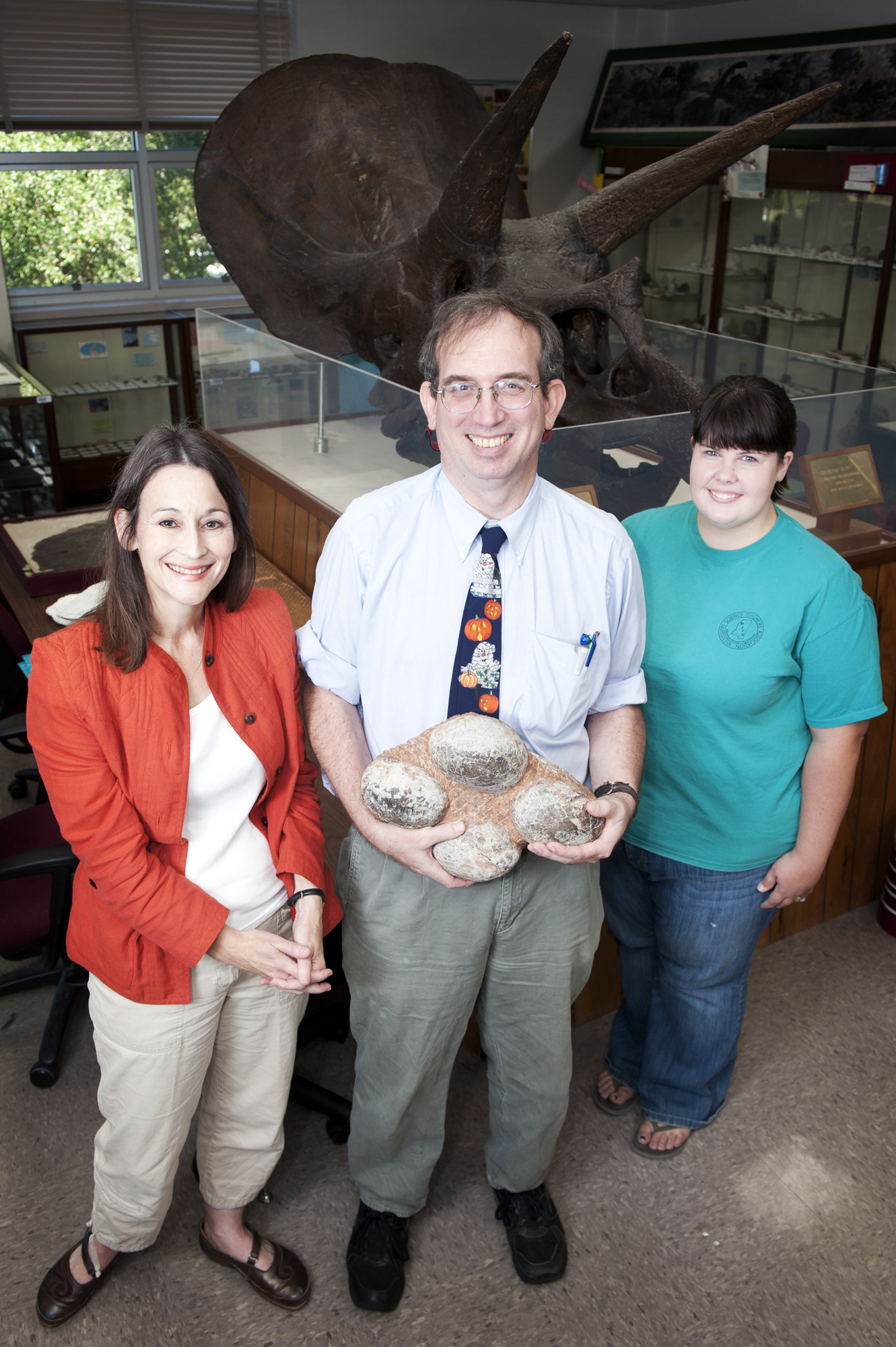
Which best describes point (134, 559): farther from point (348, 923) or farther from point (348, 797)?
point (348, 923)

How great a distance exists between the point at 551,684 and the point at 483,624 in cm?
14

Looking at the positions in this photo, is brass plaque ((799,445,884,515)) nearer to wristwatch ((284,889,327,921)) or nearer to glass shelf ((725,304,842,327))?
wristwatch ((284,889,327,921))

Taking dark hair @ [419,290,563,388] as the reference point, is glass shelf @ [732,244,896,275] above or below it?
above

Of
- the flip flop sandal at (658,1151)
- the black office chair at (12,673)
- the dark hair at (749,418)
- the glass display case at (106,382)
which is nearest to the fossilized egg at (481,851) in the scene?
the dark hair at (749,418)

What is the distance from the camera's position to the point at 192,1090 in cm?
165

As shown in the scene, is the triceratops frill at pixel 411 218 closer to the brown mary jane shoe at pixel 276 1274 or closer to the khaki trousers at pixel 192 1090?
the khaki trousers at pixel 192 1090

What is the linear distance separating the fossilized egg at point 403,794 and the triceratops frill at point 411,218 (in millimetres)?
1213

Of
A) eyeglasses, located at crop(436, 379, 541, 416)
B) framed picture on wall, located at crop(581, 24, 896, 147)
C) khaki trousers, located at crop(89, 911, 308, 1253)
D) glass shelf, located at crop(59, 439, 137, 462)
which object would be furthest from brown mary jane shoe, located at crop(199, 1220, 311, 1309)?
framed picture on wall, located at crop(581, 24, 896, 147)

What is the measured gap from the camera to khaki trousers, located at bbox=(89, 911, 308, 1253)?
5.24 ft

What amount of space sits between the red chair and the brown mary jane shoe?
2.25ft

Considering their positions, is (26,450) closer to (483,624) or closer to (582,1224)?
(483,624)

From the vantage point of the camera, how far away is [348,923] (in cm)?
175

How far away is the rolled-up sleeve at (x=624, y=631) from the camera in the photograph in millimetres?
1644

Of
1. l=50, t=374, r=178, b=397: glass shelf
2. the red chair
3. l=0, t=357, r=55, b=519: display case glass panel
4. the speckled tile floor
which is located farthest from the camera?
l=50, t=374, r=178, b=397: glass shelf
